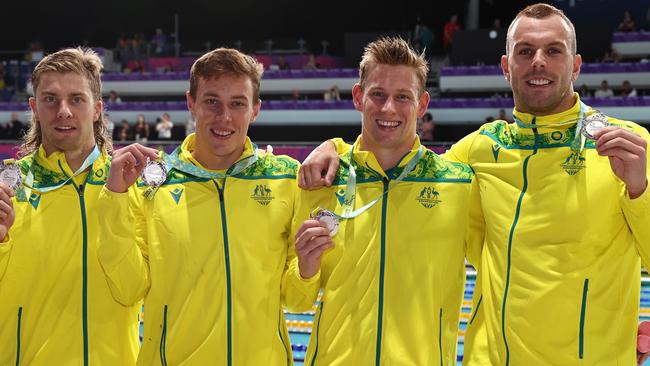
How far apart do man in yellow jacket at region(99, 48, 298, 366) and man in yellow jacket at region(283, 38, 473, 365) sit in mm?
119

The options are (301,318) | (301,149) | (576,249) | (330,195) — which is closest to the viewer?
(576,249)

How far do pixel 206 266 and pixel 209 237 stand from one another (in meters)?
0.10

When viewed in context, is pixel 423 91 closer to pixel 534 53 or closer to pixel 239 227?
pixel 534 53

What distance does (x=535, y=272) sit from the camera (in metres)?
2.20

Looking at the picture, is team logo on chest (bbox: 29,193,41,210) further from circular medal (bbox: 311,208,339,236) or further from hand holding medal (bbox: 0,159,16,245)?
circular medal (bbox: 311,208,339,236)

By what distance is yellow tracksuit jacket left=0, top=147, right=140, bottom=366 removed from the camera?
235cm

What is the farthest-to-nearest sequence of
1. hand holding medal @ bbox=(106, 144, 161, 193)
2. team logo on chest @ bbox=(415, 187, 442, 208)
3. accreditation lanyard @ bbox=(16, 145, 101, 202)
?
accreditation lanyard @ bbox=(16, 145, 101, 202), team logo on chest @ bbox=(415, 187, 442, 208), hand holding medal @ bbox=(106, 144, 161, 193)

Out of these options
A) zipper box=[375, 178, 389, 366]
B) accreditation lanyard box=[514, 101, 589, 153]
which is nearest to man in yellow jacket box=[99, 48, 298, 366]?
zipper box=[375, 178, 389, 366]

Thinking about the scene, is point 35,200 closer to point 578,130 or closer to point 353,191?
point 353,191

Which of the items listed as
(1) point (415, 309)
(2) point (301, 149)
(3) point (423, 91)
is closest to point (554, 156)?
(3) point (423, 91)

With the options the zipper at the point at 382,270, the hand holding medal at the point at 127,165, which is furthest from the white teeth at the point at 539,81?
the hand holding medal at the point at 127,165

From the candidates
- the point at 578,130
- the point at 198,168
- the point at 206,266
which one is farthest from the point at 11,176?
the point at 578,130

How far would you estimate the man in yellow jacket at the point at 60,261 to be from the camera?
7.71ft

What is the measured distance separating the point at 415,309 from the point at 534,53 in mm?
1036
